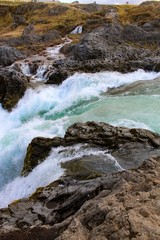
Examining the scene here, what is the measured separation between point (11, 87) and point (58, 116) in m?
6.91

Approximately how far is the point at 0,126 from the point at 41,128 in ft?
16.0

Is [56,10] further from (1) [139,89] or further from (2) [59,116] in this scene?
(2) [59,116]

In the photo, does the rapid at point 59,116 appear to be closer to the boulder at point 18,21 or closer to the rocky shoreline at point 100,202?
the rocky shoreline at point 100,202

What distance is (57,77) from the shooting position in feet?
113

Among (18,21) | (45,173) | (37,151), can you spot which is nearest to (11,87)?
(37,151)

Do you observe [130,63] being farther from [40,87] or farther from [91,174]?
[91,174]

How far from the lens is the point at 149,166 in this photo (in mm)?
11219

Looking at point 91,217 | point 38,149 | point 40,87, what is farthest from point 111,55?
point 91,217

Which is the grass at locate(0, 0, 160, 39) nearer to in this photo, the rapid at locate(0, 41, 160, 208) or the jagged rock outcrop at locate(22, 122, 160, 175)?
the rapid at locate(0, 41, 160, 208)

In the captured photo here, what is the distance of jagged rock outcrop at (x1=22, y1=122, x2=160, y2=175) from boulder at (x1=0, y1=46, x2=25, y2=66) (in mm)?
26949

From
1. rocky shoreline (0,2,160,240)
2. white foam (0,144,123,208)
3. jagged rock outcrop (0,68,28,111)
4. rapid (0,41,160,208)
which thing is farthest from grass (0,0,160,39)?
white foam (0,144,123,208)

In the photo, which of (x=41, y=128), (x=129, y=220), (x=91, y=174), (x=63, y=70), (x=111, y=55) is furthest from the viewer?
(x=111, y=55)

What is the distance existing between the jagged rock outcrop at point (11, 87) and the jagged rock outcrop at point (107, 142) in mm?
12712

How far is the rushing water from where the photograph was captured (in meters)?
16.0
